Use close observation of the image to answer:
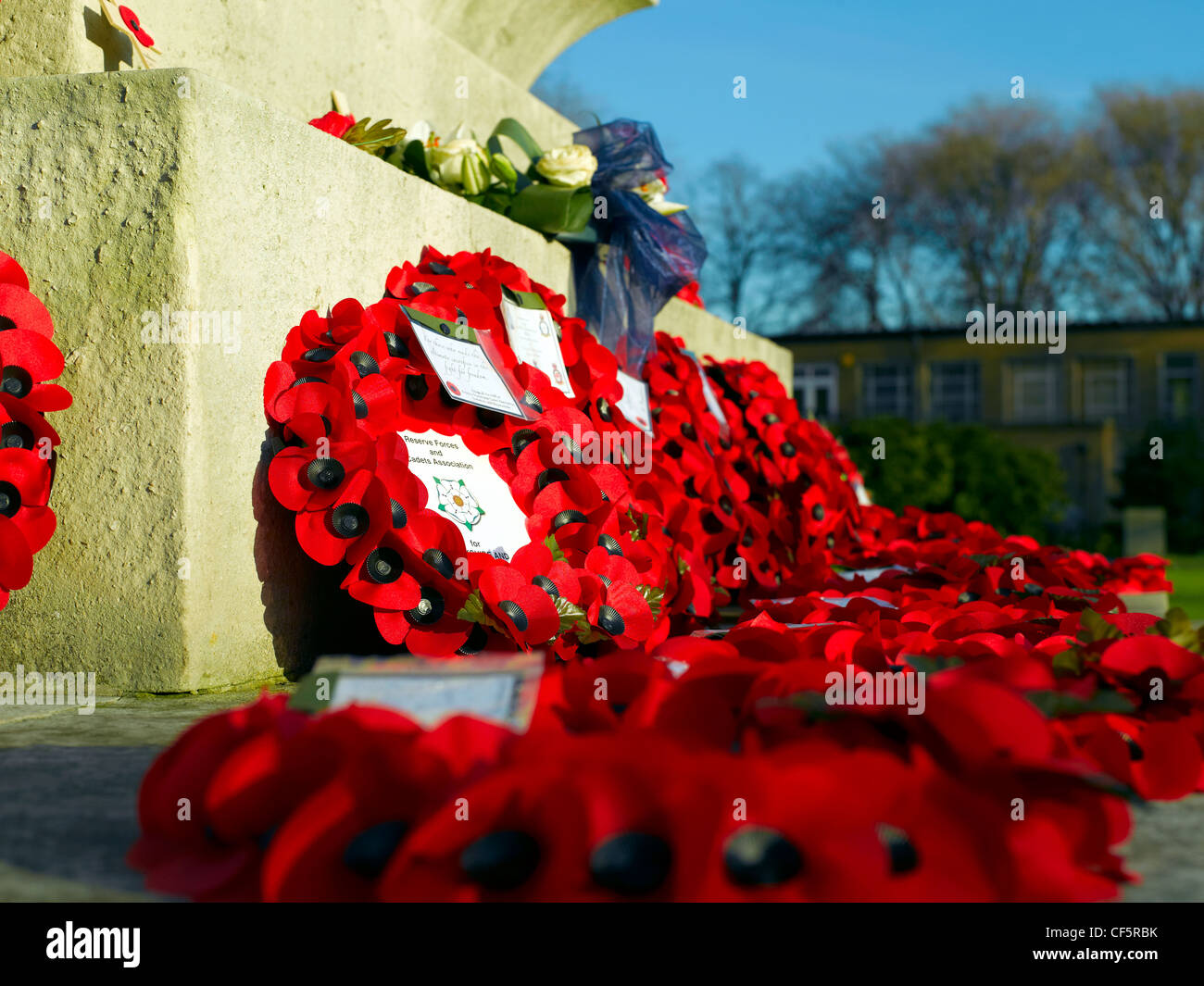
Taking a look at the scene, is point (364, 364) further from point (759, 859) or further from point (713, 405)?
point (713, 405)

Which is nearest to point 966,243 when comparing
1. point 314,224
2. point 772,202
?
point 772,202

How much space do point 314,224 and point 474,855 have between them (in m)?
1.99

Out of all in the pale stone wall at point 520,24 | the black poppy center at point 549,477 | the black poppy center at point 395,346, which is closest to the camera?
the black poppy center at point 395,346

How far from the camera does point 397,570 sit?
250 cm

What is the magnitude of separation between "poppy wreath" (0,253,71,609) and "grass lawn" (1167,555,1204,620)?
4007mm

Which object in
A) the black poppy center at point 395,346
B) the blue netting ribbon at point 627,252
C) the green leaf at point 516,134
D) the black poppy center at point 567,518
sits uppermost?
the green leaf at point 516,134

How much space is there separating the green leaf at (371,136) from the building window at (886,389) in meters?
23.3

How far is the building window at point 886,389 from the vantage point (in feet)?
85.8

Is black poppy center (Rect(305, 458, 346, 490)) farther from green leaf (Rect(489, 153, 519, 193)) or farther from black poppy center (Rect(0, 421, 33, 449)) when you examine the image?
green leaf (Rect(489, 153, 519, 193))

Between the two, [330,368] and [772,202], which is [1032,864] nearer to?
[330,368]

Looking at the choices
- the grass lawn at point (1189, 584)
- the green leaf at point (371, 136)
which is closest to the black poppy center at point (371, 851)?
the green leaf at point (371, 136)

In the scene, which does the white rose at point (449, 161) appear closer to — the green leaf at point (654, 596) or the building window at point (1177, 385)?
the green leaf at point (654, 596)

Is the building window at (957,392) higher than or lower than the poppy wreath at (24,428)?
higher

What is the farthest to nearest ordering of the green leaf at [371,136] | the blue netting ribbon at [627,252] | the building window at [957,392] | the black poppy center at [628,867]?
the building window at [957,392] → the blue netting ribbon at [627,252] → the green leaf at [371,136] → the black poppy center at [628,867]
